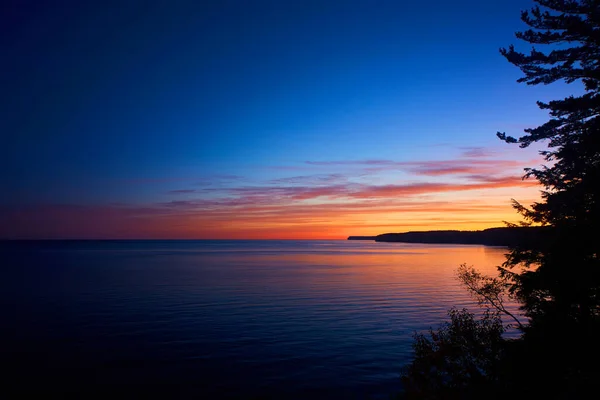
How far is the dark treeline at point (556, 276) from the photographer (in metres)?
17.1

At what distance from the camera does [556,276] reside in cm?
1967

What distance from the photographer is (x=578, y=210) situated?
19.5m

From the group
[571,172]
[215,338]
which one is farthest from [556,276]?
[215,338]

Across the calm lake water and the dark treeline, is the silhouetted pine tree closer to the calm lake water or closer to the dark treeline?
the dark treeline

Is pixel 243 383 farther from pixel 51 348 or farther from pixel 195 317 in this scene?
pixel 195 317

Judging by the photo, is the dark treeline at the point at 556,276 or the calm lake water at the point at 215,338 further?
the calm lake water at the point at 215,338

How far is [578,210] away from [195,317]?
3168 cm

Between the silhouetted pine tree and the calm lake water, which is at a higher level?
the silhouetted pine tree

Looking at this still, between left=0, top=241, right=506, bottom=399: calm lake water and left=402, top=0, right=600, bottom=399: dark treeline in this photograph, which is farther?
left=0, top=241, right=506, bottom=399: calm lake water

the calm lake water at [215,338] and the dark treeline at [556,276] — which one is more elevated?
the dark treeline at [556,276]

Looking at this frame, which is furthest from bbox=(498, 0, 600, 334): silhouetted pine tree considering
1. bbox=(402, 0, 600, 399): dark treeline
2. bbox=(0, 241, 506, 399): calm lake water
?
bbox=(0, 241, 506, 399): calm lake water

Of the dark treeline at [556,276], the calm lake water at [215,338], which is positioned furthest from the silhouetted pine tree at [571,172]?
the calm lake water at [215,338]

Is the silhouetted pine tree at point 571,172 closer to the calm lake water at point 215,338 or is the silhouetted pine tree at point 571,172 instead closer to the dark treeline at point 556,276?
the dark treeline at point 556,276

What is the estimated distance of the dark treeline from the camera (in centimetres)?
1706
